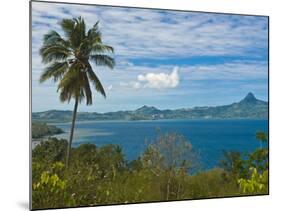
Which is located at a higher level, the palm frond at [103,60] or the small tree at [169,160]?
the palm frond at [103,60]

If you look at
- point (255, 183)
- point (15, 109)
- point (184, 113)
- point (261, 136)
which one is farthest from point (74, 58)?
point (255, 183)

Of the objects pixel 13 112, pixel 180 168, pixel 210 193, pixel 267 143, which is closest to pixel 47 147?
pixel 13 112

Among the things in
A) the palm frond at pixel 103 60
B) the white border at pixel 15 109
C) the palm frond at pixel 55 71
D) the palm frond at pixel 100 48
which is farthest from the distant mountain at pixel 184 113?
Answer: the palm frond at pixel 100 48

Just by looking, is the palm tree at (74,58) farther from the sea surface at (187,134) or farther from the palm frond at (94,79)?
the sea surface at (187,134)

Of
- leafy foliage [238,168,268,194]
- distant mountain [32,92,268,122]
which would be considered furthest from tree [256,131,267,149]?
leafy foliage [238,168,268,194]

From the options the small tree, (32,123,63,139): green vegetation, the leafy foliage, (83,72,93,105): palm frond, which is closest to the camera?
(32,123,63,139): green vegetation

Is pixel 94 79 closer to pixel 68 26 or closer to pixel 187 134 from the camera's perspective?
pixel 68 26

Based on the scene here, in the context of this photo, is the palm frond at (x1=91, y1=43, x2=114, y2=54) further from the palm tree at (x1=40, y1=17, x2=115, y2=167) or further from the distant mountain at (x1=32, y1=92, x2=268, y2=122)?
the distant mountain at (x1=32, y1=92, x2=268, y2=122)
